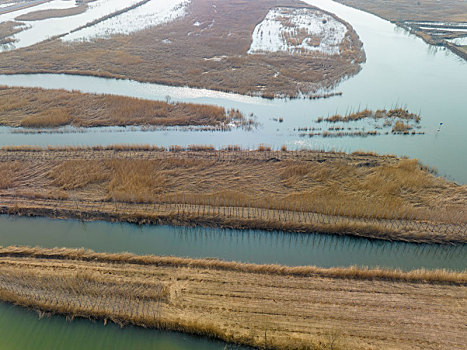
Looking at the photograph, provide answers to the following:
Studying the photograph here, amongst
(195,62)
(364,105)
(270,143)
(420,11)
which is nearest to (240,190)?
(270,143)

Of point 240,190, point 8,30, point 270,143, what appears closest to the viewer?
point 240,190

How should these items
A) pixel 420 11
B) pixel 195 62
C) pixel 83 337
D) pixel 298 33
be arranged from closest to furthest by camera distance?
pixel 83 337, pixel 195 62, pixel 298 33, pixel 420 11

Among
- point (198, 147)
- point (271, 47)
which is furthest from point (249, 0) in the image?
point (198, 147)

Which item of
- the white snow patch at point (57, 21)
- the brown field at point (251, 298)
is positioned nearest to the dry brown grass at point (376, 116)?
the brown field at point (251, 298)

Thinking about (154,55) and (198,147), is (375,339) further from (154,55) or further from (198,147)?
(154,55)

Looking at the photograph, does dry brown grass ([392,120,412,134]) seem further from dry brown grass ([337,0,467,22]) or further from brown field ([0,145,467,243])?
dry brown grass ([337,0,467,22])

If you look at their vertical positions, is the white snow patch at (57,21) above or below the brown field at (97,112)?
above

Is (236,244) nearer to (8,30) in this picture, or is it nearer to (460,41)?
(460,41)

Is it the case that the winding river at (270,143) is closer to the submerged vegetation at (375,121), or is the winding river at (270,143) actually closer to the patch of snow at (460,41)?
the submerged vegetation at (375,121)
